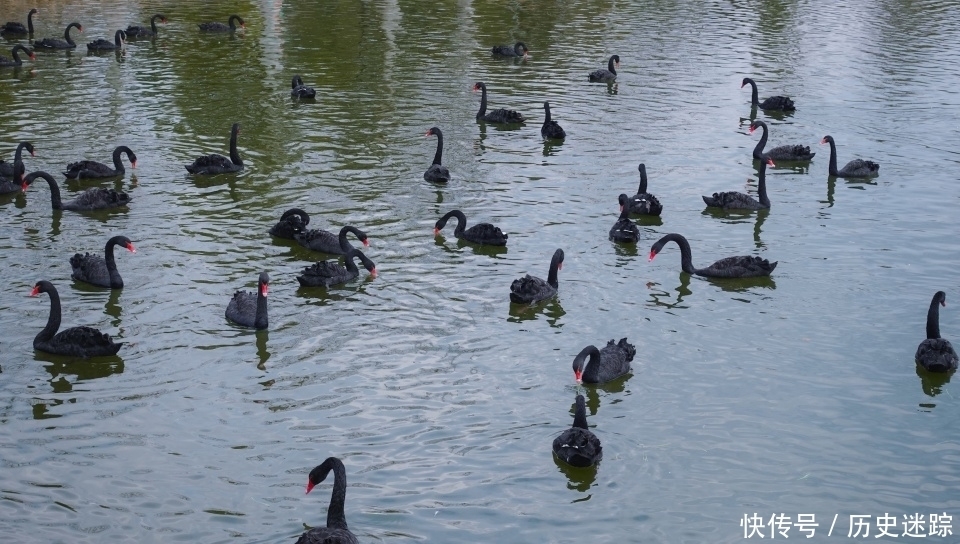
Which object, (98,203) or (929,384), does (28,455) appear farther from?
(929,384)

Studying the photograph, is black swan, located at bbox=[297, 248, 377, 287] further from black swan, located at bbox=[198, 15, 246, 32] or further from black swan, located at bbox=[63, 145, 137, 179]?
black swan, located at bbox=[198, 15, 246, 32]

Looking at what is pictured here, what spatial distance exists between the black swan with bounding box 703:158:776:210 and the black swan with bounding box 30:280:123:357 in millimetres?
10007

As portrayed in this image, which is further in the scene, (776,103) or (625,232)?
(776,103)

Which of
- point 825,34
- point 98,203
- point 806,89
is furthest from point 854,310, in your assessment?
point 825,34

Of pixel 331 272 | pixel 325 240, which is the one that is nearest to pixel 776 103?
pixel 325 240

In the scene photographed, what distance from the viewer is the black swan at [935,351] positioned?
13.3 metres

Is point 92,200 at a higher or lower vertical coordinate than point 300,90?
lower

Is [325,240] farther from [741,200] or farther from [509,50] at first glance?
[509,50]

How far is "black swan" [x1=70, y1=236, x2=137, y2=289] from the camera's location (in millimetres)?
15453

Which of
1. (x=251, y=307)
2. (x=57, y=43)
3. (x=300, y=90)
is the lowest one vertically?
(x=251, y=307)

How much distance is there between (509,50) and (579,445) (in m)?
21.9

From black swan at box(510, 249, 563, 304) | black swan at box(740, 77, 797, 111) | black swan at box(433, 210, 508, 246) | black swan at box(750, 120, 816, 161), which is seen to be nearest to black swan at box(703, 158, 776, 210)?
black swan at box(750, 120, 816, 161)

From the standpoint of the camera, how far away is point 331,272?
51.2 feet

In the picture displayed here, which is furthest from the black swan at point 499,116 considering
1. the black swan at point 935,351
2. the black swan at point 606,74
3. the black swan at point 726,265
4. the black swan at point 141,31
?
the black swan at point 141,31
